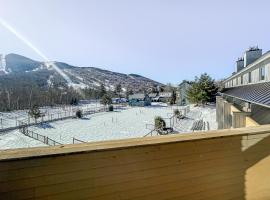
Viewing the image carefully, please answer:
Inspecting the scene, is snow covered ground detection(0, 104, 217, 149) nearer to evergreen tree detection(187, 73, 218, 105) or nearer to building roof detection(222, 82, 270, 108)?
building roof detection(222, 82, 270, 108)

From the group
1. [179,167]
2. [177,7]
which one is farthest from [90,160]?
[177,7]

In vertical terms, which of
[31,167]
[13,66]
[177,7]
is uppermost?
[13,66]

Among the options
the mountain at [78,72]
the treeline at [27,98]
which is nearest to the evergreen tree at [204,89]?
the treeline at [27,98]

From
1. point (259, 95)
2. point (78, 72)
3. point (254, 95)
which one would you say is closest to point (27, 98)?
point (254, 95)

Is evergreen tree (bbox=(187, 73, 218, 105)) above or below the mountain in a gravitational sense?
below

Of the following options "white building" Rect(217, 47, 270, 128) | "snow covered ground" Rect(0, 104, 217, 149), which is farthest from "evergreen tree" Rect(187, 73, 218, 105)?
"white building" Rect(217, 47, 270, 128)

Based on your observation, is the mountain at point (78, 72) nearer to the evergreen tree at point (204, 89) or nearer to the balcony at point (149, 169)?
the evergreen tree at point (204, 89)

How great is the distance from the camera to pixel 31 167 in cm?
133

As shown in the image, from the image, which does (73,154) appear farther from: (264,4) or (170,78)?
(170,78)

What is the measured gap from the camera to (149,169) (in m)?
1.64

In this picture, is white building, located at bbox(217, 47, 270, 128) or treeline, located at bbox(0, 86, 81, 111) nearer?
white building, located at bbox(217, 47, 270, 128)

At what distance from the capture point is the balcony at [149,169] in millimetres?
1343

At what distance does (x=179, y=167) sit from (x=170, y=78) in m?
76.3

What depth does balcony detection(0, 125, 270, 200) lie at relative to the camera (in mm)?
1343
